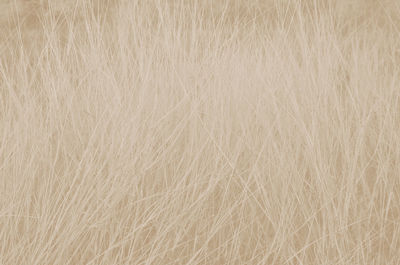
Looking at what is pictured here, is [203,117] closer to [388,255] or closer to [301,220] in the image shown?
[301,220]

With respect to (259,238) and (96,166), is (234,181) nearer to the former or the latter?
(259,238)

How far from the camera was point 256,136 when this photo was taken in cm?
188

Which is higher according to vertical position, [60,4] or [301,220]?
[60,4]

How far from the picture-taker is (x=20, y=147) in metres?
1.92

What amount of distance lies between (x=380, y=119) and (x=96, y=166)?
117 cm

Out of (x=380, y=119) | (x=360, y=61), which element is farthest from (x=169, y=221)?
(x=360, y=61)

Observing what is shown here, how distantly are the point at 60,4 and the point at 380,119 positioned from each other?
2.36 meters

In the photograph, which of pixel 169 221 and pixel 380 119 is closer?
pixel 169 221

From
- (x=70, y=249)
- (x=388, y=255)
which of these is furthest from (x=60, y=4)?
(x=388, y=255)

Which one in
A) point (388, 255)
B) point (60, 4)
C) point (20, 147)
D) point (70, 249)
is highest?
point (60, 4)

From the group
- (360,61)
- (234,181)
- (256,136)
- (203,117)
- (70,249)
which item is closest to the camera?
(70,249)

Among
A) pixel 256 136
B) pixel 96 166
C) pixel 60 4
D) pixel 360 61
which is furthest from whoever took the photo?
pixel 60 4

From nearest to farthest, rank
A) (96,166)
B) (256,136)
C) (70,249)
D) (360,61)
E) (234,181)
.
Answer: (70,249)
(96,166)
(234,181)
(256,136)
(360,61)

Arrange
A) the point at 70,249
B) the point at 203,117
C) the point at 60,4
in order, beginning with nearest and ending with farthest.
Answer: the point at 70,249
the point at 203,117
the point at 60,4
